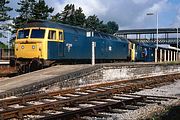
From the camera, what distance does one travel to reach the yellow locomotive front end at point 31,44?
20500 millimetres

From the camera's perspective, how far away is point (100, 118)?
9586 mm

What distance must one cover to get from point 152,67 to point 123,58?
596 centimetres

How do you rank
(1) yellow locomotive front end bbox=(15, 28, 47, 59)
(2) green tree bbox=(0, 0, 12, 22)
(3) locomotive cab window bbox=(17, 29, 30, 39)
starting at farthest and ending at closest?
(2) green tree bbox=(0, 0, 12, 22) < (3) locomotive cab window bbox=(17, 29, 30, 39) < (1) yellow locomotive front end bbox=(15, 28, 47, 59)

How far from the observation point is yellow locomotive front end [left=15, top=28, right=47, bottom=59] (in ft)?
67.3

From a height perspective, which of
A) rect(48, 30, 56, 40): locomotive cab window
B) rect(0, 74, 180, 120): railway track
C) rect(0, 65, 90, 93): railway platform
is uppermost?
rect(48, 30, 56, 40): locomotive cab window

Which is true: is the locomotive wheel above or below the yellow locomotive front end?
below

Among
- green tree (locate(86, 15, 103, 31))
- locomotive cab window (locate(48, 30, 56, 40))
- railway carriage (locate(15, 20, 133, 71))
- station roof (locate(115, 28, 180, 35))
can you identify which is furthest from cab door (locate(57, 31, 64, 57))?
station roof (locate(115, 28, 180, 35))

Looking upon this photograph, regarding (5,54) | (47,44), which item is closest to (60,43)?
(47,44)

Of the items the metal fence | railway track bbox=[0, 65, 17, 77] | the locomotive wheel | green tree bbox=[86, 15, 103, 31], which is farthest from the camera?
green tree bbox=[86, 15, 103, 31]

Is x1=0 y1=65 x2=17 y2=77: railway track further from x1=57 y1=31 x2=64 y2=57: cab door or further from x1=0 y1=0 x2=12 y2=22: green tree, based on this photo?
x1=0 y1=0 x2=12 y2=22: green tree

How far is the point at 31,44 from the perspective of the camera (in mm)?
20891

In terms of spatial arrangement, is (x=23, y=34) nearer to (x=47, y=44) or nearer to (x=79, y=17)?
(x=47, y=44)

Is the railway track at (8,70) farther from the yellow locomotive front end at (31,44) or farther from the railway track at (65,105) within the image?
the railway track at (65,105)

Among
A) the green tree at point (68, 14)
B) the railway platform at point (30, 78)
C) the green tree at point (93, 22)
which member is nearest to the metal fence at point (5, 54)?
the railway platform at point (30, 78)
